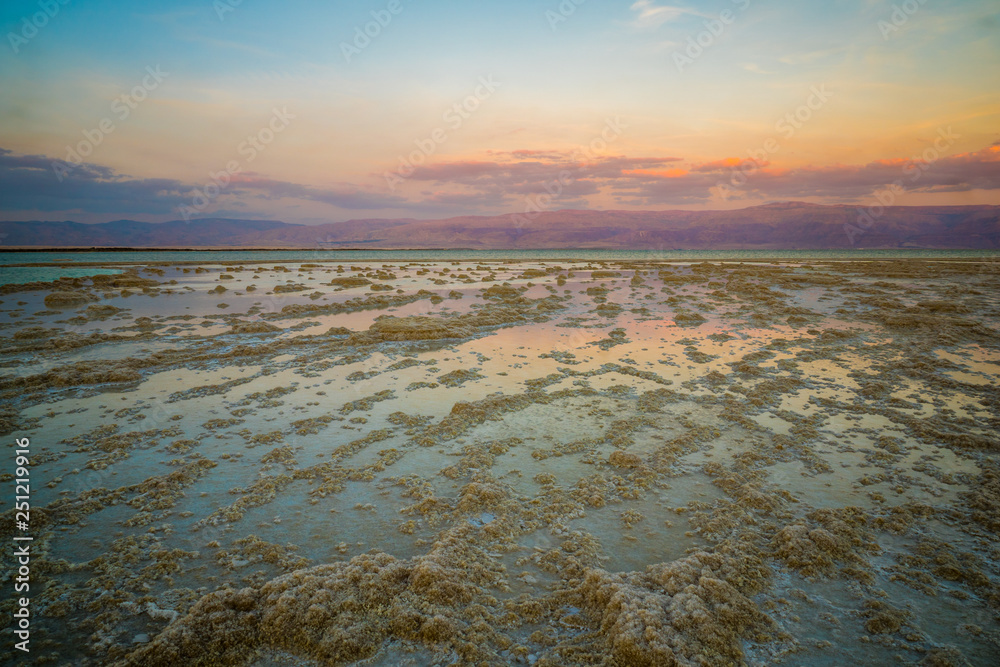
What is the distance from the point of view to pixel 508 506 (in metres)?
4.71

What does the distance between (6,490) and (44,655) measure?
3.16 meters

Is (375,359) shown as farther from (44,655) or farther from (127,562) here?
(44,655)

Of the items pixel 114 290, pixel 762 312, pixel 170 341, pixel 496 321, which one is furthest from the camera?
pixel 114 290

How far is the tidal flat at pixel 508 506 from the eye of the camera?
121 inches

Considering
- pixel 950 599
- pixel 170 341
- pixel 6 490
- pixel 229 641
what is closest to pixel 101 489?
pixel 6 490

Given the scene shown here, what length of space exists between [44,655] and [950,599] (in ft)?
21.4

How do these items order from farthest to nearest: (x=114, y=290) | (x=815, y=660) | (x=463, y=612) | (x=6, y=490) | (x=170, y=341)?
(x=114, y=290), (x=170, y=341), (x=6, y=490), (x=463, y=612), (x=815, y=660)

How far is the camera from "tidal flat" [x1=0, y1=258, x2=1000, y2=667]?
3.08 metres

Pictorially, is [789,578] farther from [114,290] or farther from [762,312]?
[114,290]

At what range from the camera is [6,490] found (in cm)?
488

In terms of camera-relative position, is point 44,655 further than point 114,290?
No

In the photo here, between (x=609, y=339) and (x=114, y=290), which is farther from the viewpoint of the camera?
(x=114, y=290)

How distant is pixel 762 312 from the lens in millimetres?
17609

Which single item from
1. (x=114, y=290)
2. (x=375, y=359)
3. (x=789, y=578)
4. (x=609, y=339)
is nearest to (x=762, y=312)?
(x=609, y=339)
